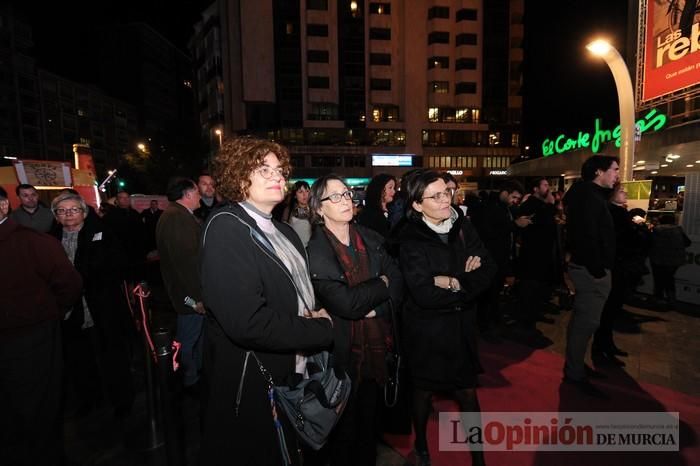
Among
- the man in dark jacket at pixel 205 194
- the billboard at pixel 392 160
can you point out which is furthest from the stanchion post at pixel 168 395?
the billboard at pixel 392 160

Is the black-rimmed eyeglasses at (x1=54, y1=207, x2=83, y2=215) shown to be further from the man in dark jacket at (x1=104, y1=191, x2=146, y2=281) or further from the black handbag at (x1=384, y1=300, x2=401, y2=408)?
the man in dark jacket at (x1=104, y1=191, x2=146, y2=281)

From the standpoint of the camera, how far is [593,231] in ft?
11.5

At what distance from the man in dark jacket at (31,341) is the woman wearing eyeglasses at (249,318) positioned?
1619mm

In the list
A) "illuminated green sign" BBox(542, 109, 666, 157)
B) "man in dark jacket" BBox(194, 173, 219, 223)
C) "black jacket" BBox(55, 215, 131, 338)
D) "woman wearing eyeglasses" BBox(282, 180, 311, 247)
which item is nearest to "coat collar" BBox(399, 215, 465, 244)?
"woman wearing eyeglasses" BBox(282, 180, 311, 247)

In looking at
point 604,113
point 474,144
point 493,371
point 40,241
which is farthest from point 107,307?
point 474,144

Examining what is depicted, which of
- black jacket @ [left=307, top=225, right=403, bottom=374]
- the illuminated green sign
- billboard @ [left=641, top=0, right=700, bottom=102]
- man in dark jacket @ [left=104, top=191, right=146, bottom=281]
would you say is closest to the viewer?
black jacket @ [left=307, top=225, right=403, bottom=374]

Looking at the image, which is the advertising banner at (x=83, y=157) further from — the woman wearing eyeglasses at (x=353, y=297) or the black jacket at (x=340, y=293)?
the black jacket at (x=340, y=293)

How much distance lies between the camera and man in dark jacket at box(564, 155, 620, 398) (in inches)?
139

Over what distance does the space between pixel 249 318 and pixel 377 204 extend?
294 centimetres

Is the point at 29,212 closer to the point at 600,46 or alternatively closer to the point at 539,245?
the point at 539,245

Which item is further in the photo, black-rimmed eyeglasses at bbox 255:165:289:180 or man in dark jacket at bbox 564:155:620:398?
man in dark jacket at bbox 564:155:620:398

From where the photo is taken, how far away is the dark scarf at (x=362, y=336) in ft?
7.86

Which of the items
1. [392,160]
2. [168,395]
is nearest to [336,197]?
[168,395]

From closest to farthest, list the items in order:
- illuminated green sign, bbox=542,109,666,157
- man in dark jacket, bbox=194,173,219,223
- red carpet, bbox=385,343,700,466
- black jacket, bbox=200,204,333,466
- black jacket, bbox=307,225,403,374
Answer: black jacket, bbox=200,204,333,466 → black jacket, bbox=307,225,403,374 → red carpet, bbox=385,343,700,466 → man in dark jacket, bbox=194,173,219,223 → illuminated green sign, bbox=542,109,666,157
